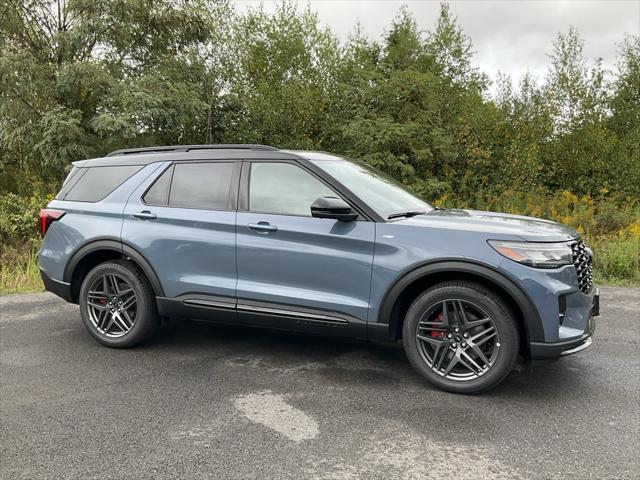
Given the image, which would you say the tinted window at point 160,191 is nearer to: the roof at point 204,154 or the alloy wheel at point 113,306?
the roof at point 204,154

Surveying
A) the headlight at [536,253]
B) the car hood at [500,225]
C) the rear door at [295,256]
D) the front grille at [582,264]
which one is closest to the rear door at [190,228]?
the rear door at [295,256]

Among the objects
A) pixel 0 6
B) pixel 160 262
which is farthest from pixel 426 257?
pixel 0 6

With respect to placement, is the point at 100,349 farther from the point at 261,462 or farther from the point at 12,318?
the point at 261,462

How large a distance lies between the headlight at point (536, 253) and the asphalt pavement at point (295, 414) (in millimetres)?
937

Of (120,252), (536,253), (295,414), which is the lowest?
(295,414)

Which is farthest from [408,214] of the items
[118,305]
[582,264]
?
[118,305]

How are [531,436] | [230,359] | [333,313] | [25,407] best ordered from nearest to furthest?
[531,436] < [25,407] < [333,313] < [230,359]

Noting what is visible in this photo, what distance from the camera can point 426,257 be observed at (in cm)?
369

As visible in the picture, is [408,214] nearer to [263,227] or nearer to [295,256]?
[295,256]

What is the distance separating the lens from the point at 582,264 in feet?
12.3

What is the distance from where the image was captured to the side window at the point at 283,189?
4128 millimetres

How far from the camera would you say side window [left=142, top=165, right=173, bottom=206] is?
4652 millimetres

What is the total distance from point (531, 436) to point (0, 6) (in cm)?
1762

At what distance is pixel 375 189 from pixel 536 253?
1.41 m
